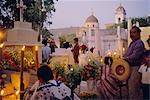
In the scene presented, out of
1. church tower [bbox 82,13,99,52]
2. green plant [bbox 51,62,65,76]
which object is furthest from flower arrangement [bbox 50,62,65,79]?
church tower [bbox 82,13,99,52]

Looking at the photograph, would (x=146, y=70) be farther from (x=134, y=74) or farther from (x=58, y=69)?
(x=58, y=69)

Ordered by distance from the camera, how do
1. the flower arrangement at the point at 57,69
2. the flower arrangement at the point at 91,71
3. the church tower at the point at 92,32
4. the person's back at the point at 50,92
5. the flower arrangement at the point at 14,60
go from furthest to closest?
1. the church tower at the point at 92,32
2. the flower arrangement at the point at 57,69
3. the flower arrangement at the point at 91,71
4. the flower arrangement at the point at 14,60
5. the person's back at the point at 50,92

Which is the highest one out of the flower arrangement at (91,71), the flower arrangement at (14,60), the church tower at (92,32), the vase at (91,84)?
the church tower at (92,32)

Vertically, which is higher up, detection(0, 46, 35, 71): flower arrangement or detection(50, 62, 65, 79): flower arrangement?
detection(0, 46, 35, 71): flower arrangement

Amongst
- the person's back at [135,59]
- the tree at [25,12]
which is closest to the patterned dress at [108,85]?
the person's back at [135,59]

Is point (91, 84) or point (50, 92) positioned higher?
point (50, 92)

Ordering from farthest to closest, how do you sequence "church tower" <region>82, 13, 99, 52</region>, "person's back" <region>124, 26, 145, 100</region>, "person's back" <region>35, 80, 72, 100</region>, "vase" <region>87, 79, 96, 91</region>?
"church tower" <region>82, 13, 99, 52</region> → "vase" <region>87, 79, 96, 91</region> → "person's back" <region>124, 26, 145, 100</region> → "person's back" <region>35, 80, 72, 100</region>

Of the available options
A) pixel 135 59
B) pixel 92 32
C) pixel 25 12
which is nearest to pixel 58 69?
pixel 135 59

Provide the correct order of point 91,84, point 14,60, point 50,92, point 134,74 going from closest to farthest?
1. point 50,92
2. point 134,74
3. point 14,60
4. point 91,84

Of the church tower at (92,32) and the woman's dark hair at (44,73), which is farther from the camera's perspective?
the church tower at (92,32)

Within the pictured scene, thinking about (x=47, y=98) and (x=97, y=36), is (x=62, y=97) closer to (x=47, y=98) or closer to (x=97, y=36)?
(x=47, y=98)

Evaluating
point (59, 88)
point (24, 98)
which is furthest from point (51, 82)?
point (24, 98)

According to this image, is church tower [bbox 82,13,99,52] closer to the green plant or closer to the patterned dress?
the green plant

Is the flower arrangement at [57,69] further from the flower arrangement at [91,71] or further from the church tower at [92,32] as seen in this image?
the church tower at [92,32]
